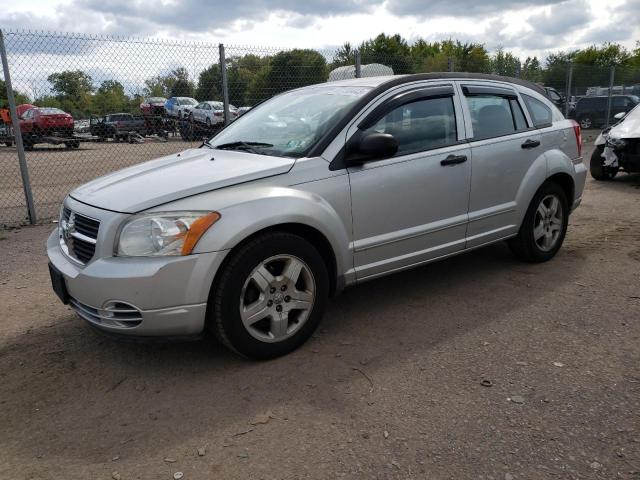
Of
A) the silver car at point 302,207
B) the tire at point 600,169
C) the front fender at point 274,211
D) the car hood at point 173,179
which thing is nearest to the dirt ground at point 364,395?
the silver car at point 302,207

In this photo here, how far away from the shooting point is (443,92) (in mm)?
4168

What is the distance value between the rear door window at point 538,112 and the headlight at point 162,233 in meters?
3.24

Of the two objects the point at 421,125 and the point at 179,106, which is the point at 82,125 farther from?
the point at 421,125

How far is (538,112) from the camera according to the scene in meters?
4.91

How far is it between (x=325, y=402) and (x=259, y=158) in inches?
63.5

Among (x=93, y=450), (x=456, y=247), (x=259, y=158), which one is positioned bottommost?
(x=93, y=450)

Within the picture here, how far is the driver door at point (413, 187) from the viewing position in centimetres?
364

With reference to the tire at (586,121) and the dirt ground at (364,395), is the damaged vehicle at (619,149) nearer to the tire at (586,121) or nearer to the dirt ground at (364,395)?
the dirt ground at (364,395)

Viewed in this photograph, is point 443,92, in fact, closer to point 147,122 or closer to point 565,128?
point 565,128

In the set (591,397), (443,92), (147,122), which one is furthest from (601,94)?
(591,397)

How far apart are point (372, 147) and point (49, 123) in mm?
7626

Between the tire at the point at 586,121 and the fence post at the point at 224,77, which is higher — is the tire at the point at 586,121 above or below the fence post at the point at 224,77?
below

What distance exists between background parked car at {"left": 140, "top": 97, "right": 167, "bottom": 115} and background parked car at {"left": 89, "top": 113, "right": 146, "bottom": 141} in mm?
212

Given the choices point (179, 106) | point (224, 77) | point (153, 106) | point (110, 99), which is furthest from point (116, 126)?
point (224, 77)
